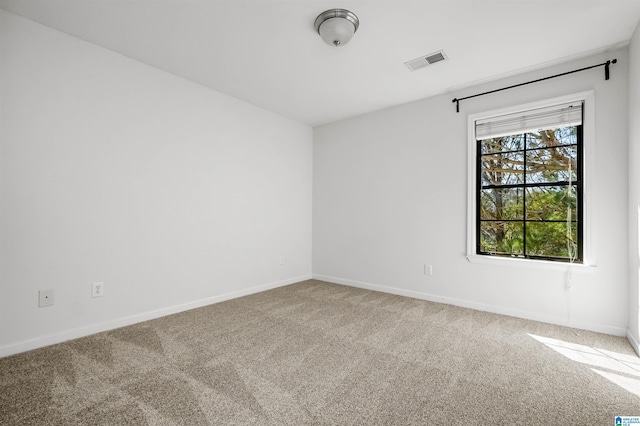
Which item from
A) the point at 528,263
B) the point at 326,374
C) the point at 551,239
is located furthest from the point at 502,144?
the point at 326,374

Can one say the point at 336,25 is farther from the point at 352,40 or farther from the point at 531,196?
the point at 531,196

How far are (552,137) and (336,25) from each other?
98.3 inches

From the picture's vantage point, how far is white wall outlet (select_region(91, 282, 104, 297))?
265 centimetres

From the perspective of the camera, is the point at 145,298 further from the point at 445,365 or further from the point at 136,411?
the point at 445,365

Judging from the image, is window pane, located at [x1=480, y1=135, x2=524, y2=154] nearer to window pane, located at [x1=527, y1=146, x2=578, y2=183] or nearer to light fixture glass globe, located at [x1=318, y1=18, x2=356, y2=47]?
window pane, located at [x1=527, y1=146, x2=578, y2=183]

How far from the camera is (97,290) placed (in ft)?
8.79

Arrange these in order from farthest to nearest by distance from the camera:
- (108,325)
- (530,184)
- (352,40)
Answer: (530,184)
(108,325)
(352,40)

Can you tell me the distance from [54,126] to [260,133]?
222 cm

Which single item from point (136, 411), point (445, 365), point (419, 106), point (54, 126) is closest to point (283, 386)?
point (136, 411)

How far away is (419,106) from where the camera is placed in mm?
3850

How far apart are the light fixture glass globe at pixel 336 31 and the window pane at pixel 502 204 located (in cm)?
229

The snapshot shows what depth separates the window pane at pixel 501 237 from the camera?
3279 mm

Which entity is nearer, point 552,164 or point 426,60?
point 426,60

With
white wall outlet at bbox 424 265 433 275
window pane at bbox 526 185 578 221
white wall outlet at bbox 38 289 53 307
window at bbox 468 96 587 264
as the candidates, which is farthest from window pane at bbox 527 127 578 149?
white wall outlet at bbox 38 289 53 307
